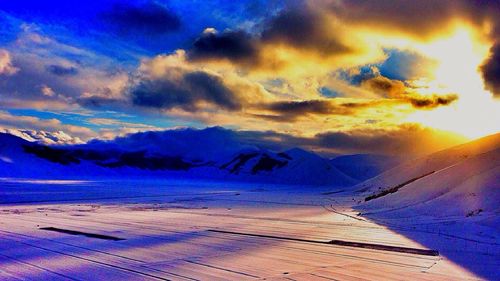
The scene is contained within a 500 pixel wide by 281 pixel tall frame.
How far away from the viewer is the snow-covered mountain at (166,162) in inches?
5207

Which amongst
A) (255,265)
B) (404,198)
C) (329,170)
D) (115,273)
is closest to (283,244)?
(255,265)

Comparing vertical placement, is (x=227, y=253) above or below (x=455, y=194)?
below

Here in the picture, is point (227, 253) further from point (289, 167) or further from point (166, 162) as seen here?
point (166, 162)

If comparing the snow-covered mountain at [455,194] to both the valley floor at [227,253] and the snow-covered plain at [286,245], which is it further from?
the valley floor at [227,253]

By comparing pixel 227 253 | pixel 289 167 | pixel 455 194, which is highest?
pixel 289 167

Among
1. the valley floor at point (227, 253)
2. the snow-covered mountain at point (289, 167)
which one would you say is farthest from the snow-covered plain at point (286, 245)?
the snow-covered mountain at point (289, 167)

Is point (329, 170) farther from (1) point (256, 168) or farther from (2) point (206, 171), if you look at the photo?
(2) point (206, 171)

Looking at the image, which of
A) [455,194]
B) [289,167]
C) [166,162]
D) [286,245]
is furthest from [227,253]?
[166,162]

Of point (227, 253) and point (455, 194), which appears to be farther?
point (455, 194)

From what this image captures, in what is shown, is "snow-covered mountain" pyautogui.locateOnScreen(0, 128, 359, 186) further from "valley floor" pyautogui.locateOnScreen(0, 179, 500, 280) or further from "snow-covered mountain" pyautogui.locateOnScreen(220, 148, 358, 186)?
"valley floor" pyautogui.locateOnScreen(0, 179, 500, 280)

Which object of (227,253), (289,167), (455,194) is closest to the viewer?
(227,253)

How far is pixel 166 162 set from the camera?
182 m

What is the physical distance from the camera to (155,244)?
11.5 m

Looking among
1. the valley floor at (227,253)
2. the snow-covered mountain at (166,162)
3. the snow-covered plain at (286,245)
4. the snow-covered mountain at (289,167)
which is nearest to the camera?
the valley floor at (227,253)
